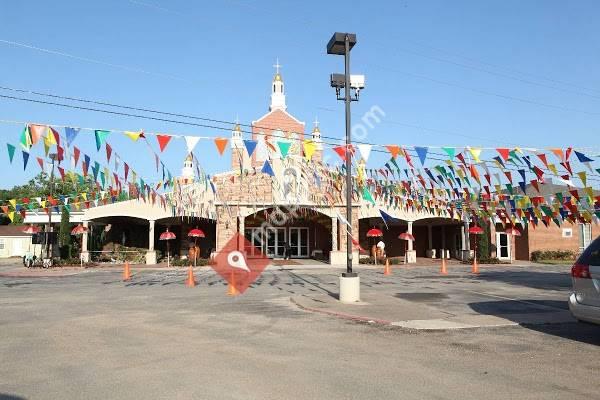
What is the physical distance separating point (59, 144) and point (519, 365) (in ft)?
42.5

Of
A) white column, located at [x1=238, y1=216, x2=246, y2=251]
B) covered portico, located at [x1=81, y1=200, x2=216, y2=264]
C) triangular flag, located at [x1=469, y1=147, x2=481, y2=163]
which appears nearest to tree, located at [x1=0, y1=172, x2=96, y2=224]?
covered portico, located at [x1=81, y1=200, x2=216, y2=264]

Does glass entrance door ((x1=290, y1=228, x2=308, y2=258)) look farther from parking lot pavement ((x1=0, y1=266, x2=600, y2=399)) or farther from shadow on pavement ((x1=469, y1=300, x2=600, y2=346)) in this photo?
shadow on pavement ((x1=469, y1=300, x2=600, y2=346))

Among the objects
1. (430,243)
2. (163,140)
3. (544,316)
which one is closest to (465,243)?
(430,243)

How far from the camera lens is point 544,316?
425 inches

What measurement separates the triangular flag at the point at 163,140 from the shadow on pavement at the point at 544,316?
8944mm

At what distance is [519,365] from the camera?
6562mm

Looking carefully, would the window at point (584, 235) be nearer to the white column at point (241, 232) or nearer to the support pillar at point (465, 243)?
the support pillar at point (465, 243)

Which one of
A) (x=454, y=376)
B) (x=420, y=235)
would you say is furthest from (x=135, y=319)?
(x=420, y=235)

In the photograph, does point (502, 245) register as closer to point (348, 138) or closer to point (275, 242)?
point (275, 242)

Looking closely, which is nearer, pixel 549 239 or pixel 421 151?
pixel 421 151

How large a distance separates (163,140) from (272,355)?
326 inches

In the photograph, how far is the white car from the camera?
23.9ft

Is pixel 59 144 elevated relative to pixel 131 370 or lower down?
elevated

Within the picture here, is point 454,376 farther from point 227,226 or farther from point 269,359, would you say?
point 227,226
